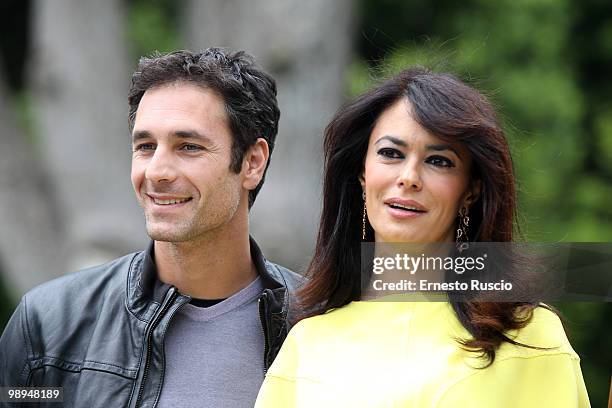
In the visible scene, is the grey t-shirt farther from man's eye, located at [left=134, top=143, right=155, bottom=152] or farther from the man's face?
man's eye, located at [left=134, top=143, right=155, bottom=152]

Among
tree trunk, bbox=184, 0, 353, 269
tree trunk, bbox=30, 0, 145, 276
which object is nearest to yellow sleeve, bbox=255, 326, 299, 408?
tree trunk, bbox=184, 0, 353, 269

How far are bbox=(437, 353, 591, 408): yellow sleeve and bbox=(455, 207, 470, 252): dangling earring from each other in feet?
1.23

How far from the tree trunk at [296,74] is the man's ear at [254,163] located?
3275 millimetres

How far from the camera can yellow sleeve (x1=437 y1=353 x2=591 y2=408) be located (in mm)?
2984

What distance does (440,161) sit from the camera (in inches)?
126

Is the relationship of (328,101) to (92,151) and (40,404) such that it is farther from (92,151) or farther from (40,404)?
(40,404)

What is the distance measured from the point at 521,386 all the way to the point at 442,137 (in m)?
0.66

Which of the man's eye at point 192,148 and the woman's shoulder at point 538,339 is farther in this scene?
the man's eye at point 192,148

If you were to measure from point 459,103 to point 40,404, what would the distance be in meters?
1.44

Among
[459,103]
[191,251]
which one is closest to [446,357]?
[459,103]

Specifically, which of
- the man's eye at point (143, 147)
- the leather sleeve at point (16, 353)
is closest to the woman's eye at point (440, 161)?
the man's eye at point (143, 147)

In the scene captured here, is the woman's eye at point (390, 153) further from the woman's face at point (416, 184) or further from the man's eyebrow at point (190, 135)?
the man's eyebrow at point (190, 135)

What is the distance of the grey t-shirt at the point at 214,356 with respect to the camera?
11.2 ft

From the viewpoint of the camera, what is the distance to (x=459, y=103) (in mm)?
3217
